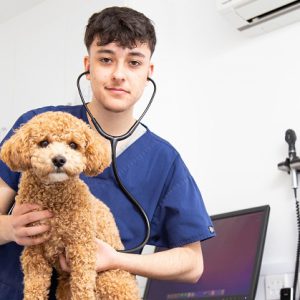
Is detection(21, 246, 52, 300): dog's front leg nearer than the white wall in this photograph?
Yes

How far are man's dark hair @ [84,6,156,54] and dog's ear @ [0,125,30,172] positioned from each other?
377 mm

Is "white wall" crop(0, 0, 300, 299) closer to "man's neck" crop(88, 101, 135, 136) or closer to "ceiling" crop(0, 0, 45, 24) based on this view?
"ceiling" crop(0, 0, 45, 24)

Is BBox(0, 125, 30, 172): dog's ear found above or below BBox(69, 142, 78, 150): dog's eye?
below

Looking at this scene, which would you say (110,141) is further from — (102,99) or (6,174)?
(6,174)

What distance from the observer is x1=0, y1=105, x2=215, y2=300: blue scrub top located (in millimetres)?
1192

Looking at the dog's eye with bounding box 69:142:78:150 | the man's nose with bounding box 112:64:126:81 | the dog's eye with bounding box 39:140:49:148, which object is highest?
the man's nose with bounding box 112:64:126:81

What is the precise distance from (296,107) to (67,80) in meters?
1.19

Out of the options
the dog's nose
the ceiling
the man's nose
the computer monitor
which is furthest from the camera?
the ceiling

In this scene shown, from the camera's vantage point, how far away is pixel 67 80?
2.79 m

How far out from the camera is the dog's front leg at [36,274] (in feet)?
3.03

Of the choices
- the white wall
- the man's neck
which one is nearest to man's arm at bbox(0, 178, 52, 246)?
the man's neck

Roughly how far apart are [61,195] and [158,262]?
0.33 metres

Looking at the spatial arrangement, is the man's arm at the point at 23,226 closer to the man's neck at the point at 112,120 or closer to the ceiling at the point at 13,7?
the man's neck at the point at 112,120

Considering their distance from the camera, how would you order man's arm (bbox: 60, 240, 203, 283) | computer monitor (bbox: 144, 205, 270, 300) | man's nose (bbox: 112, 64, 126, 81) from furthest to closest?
computer monitor (bbox: 144, 205, 270, 300) < man's nose (bbox: 112, 64, 126, 81) < man's arm (bbox: 60, 240, 203, 283)
